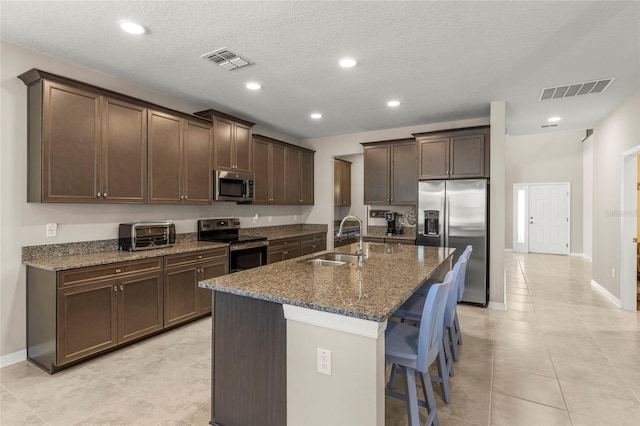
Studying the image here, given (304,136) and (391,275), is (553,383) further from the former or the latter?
(304,136)

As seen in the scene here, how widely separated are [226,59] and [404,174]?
3.35 meters

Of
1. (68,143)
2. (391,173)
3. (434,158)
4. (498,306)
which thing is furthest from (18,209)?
(498,306)

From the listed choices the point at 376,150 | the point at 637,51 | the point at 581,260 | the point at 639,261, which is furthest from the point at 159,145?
the point at 581,260

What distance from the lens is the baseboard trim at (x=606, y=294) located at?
436 cm

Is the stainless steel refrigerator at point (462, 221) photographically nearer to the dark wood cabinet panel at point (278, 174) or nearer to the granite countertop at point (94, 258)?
A: the dark wood cabinet panel at point (278, 174)

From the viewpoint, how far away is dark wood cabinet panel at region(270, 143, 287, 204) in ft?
17.6

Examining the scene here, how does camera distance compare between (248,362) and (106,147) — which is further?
(106,147)

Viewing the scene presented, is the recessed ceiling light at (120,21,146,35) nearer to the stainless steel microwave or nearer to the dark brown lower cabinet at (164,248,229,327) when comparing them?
the stainless steel microwave

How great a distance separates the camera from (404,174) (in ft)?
17.5

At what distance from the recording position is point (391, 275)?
218cm

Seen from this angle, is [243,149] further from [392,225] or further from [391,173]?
[392,225]

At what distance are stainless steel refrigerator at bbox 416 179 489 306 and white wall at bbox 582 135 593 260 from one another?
18.6 feet

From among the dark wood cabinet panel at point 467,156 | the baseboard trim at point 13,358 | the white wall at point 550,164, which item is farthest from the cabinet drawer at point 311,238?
the white wall at point 550,164

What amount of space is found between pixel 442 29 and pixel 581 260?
8.21 metres
